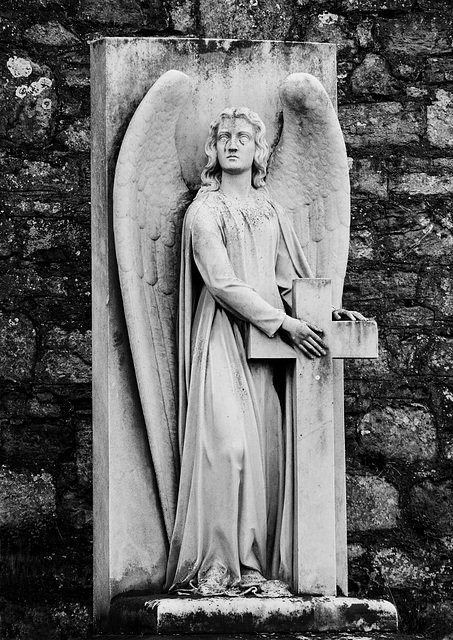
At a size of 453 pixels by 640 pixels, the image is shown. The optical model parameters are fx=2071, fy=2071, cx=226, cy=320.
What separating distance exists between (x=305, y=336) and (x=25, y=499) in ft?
6.36

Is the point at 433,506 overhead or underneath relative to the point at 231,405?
underneath

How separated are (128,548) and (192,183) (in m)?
1.41

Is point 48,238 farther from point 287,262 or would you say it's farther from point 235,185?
point 287,262

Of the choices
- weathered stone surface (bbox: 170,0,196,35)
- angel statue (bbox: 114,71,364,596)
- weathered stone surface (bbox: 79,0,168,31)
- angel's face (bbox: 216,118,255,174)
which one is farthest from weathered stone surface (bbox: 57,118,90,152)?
angel's face (bbox: 216,118,255,174)

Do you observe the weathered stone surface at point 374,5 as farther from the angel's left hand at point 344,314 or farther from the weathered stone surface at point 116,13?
the angel's left hand at point 344,314

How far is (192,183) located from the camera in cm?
793

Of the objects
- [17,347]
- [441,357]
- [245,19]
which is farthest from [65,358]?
[245,19]

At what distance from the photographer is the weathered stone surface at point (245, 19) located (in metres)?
9.55

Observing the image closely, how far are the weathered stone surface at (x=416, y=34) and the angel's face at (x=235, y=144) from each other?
2.03 m

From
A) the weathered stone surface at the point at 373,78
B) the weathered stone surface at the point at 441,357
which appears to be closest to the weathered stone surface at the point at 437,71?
the weathered stone surface at the point at 373,78

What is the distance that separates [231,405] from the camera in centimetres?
754

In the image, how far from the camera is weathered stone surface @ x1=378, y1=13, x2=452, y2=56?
31.6 feet

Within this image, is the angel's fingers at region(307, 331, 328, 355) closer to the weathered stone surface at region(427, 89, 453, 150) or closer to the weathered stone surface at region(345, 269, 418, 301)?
the weathered stone surface at region(345, 269, 418, 301)

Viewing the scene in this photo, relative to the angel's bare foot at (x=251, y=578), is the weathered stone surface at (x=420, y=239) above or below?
above
